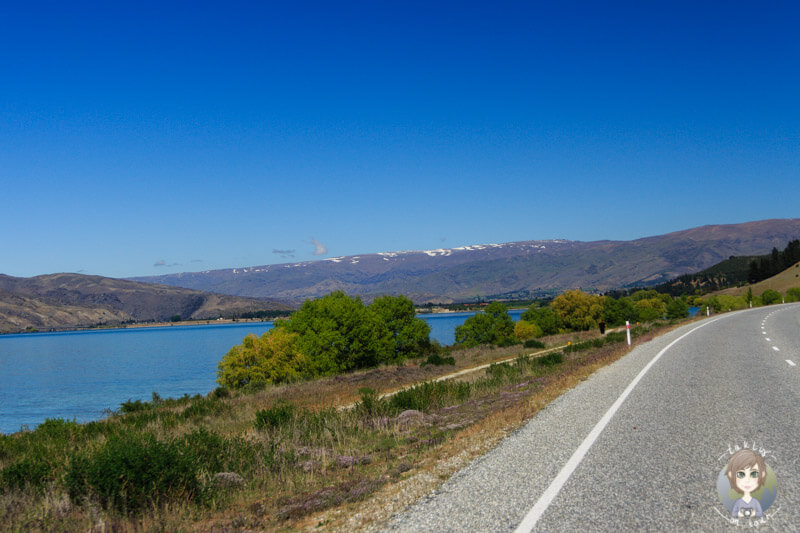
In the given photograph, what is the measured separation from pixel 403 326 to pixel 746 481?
5616 centimetres

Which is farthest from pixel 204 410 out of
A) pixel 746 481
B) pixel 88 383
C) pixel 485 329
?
pixel 485 329

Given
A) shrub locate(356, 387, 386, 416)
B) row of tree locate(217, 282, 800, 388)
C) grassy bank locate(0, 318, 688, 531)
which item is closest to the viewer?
grassy bank locate(0, 318, 688, 531)

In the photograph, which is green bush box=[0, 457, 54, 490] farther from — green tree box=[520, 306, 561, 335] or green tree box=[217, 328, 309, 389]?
green tree box=[520, 306, 561, 335]

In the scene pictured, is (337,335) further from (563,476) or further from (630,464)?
(563,476)

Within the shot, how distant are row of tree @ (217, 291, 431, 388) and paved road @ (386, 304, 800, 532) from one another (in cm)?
2950

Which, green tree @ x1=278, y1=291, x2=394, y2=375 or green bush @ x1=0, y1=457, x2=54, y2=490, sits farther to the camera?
green tree @ x1=278, y1=291, x2=394, y2=375

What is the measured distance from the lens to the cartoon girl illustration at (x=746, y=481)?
187 inches

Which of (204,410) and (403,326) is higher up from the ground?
(204,410)

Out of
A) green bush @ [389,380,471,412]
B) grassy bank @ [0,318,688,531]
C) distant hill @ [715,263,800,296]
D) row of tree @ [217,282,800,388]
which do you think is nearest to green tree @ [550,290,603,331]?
row of tree @ [217,282,800,388]

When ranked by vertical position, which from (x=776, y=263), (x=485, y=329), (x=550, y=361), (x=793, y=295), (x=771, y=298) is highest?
(x=776, y=263)

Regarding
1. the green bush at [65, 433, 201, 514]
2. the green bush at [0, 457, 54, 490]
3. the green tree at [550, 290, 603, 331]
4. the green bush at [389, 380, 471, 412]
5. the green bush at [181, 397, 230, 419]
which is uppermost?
the green bush at [65, 433, 201, 514]
